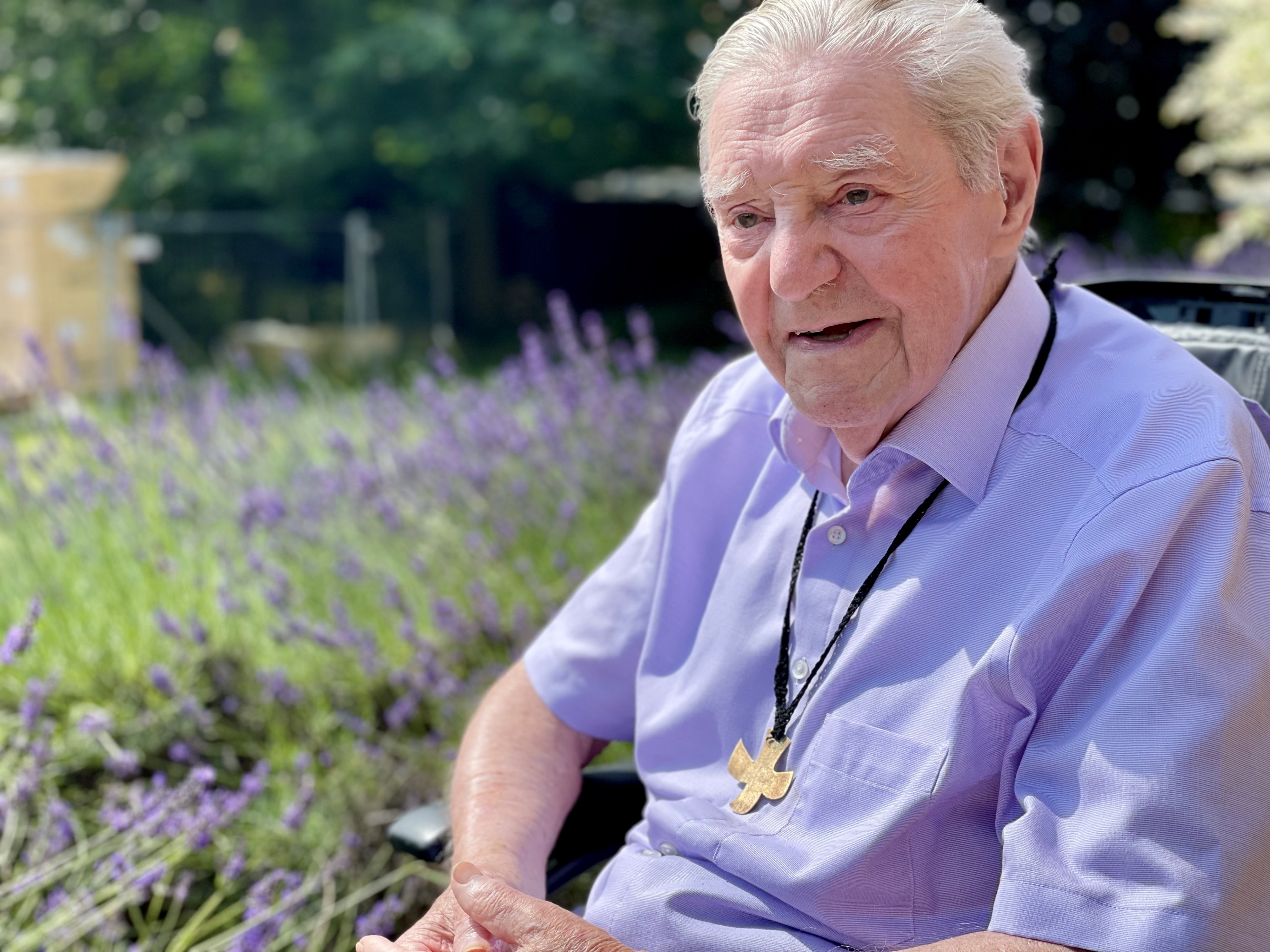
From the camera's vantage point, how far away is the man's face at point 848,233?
1.43m

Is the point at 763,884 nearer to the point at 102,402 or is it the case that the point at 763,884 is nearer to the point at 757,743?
the point at 757,743

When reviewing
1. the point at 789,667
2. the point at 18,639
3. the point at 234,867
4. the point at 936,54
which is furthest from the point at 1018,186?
the point at 234,867

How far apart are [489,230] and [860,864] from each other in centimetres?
1520

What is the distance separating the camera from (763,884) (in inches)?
59.7

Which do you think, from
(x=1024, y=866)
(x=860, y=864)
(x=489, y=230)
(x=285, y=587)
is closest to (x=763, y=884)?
(x=860, y=864)

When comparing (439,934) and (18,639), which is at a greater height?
(18,639)

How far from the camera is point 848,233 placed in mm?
1475

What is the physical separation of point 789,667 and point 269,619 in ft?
7.02

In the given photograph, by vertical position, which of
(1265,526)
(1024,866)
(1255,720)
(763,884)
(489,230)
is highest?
(1265,526)

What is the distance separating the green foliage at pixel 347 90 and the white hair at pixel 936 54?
11432 millimetres

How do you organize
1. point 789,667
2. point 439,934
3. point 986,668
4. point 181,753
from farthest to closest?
point 181,753, point 439,934, point 789,667, point 986,668

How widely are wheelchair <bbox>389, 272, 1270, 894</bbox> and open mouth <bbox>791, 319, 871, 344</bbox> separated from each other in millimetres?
601

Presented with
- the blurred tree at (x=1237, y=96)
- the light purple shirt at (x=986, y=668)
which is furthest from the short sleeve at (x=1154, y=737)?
the blurred tree at (x=1237, y=96)

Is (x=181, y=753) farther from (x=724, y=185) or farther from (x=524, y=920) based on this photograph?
(x=724, y=185)
